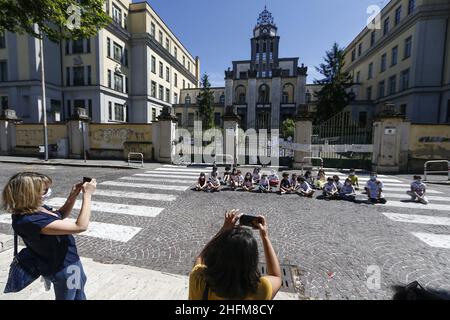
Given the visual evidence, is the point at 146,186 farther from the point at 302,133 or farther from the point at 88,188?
the point at 302,133

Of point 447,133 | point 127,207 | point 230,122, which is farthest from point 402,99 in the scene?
point 127,207

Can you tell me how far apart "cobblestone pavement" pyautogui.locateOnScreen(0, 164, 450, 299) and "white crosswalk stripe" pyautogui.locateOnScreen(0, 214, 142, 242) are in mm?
21

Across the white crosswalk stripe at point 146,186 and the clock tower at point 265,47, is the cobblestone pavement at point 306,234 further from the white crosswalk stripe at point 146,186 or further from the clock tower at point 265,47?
the clock tower at point 265,47

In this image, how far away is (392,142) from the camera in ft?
45.1

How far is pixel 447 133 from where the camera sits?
45.6ft

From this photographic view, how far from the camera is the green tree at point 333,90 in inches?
1240

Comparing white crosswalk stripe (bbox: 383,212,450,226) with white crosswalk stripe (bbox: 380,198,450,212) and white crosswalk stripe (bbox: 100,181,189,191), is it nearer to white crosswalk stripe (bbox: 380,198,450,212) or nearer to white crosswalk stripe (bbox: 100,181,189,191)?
white crosswalk stripe (bbox: 380,198,450,212)

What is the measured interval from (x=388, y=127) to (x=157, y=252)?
48.1 feet

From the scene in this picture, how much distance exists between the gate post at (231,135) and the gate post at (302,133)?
12.9 feet

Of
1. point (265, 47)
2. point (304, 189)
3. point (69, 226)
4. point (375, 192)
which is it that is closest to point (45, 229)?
point (69, 226)

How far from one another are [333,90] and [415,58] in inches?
343
